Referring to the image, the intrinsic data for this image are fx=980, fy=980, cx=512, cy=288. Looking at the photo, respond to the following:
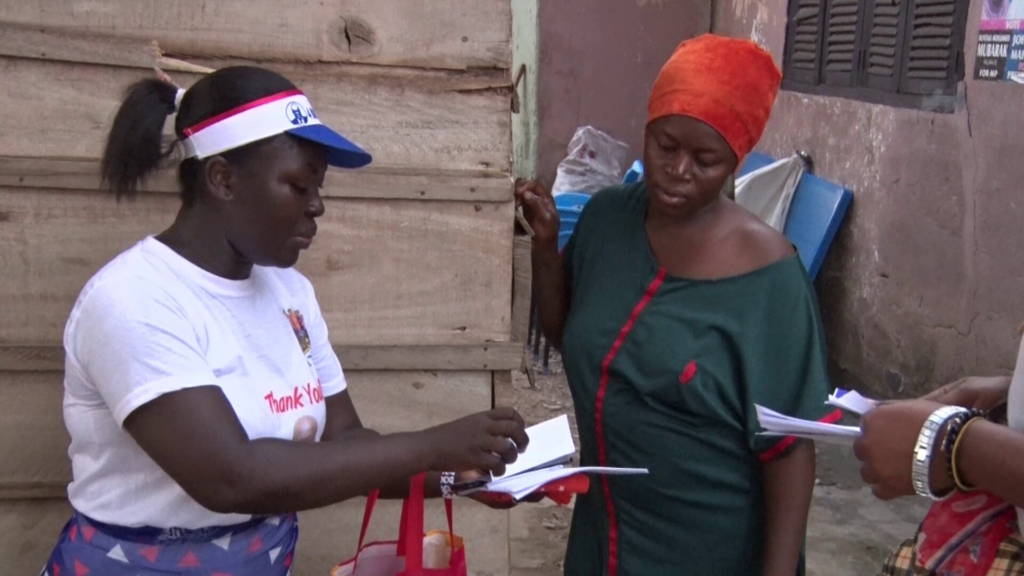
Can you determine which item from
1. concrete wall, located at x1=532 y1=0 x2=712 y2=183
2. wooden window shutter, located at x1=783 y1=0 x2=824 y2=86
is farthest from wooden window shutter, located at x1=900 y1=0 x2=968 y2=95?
concrete wall, located at x1=532 y1=0 x2=712 y2=183

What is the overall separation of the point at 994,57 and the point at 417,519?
13.0ft

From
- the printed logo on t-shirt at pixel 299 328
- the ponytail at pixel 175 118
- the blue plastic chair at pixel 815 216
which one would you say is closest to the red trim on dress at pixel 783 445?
the printed logo on t-shirt at pixel 299 328

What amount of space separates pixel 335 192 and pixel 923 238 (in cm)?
386

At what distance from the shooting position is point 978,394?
167cm

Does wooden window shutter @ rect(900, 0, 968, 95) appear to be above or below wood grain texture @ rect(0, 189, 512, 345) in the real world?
above

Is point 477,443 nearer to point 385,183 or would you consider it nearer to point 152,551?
point 152,551

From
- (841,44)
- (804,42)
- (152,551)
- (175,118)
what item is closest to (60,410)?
(152,551)

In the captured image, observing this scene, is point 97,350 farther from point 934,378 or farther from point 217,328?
point 934,378

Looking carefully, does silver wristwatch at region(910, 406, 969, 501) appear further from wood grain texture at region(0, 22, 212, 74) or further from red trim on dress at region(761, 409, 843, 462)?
wood grain texture at region(0, 22, 212, 74)

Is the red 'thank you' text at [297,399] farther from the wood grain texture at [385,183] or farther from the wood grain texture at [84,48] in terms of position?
the wood grain texture at [84,48]

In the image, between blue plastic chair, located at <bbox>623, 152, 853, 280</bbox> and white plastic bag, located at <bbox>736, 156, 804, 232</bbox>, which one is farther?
white plastic bag, located at <bbox>736, 156, 804, 232</bbox>

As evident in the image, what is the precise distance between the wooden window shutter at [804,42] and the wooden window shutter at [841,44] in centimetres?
8

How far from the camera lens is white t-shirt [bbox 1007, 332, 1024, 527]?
4.59 ft

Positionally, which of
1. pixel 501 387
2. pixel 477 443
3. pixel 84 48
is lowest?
pixel 501 387
